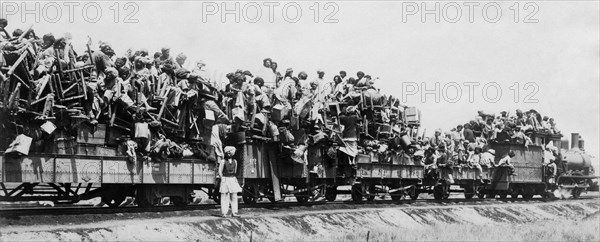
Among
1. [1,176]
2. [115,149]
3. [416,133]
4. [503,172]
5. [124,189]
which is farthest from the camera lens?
[503,172]

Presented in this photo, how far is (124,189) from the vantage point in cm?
1755

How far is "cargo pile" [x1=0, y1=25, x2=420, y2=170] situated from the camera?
47.8 feet

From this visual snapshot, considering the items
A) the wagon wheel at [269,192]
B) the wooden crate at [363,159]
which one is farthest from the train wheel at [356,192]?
the wagon wheel at [269,192]

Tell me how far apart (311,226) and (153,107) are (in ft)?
15.4

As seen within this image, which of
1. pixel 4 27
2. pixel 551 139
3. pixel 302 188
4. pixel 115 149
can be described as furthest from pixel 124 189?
pixel 551 139

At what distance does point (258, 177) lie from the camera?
2025 centimetres

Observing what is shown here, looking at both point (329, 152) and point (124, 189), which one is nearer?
point (124, 189)

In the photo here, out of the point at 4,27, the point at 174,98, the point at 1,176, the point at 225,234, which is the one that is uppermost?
the point at 4,27

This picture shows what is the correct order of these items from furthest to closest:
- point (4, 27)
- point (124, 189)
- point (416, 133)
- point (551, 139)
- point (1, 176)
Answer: point (551, 139), point (416, 133), point (124, 189), point (4, 27), point (1, 176)

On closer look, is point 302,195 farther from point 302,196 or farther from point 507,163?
point 507,163

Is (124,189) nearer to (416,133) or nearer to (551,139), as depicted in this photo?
(416,133)

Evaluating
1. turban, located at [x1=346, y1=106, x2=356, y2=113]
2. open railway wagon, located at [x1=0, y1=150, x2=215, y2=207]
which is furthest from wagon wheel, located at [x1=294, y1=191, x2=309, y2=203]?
open railway wagon, located at [x1=0, y1=150, x2=215, y2=207]

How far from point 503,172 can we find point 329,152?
1336 centimetres

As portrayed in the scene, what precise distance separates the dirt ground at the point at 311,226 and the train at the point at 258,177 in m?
1.09
